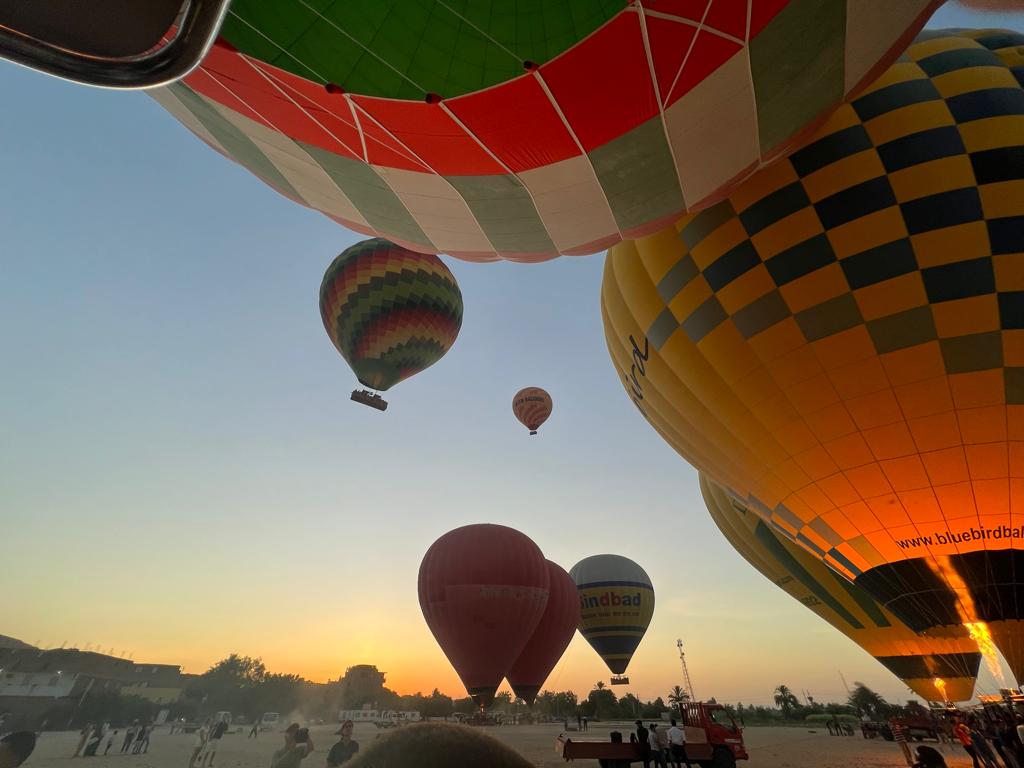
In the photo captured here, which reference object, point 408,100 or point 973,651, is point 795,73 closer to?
point 408,100

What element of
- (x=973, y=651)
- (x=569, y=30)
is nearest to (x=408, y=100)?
(x=569, y=30)

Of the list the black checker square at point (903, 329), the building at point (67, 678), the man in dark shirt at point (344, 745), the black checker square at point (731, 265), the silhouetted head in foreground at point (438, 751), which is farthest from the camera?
the building at point (67, 678)

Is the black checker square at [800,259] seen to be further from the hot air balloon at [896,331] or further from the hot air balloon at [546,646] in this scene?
the hot air balloon at [546,646]


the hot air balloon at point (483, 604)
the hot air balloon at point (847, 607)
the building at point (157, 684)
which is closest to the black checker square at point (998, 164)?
the hot air balloon at point (847, 607)

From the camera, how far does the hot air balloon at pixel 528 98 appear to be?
378 centimetres

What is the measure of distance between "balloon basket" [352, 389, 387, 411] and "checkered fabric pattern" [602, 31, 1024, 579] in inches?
513

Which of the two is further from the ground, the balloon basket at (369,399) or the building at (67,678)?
the balloon basket at (369,399)

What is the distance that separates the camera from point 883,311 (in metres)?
6.22

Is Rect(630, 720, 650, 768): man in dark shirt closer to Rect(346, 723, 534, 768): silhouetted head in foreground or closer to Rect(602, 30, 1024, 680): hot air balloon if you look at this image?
Rect(602, 30, 1024, 680): hot air balloon

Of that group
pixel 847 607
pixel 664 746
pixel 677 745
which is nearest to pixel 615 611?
pixel 847 607

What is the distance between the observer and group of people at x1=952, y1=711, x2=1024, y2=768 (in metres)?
6.72

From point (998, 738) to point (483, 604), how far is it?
1168cm

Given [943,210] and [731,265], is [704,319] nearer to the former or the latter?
[731,265]

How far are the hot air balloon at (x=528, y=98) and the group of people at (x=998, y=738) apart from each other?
791 centimetres
